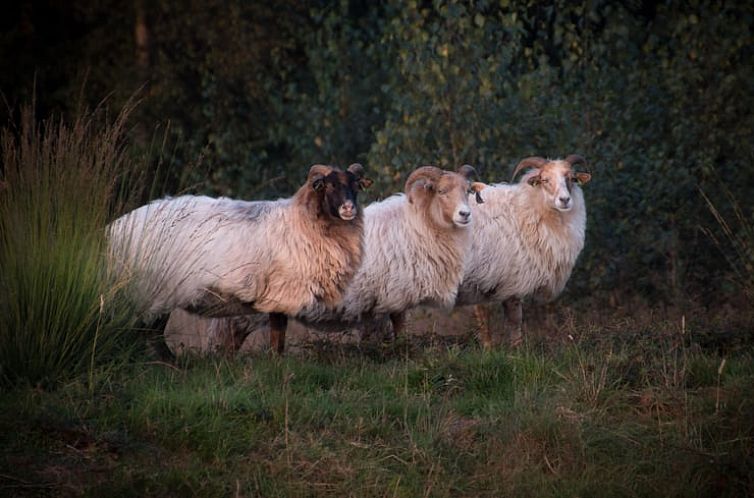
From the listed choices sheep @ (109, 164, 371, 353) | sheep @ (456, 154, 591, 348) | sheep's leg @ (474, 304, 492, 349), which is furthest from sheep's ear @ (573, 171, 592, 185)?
sheep @ (109, 164, 371, 353)

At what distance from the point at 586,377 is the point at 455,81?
27.9 ft

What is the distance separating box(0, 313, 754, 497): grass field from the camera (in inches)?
265

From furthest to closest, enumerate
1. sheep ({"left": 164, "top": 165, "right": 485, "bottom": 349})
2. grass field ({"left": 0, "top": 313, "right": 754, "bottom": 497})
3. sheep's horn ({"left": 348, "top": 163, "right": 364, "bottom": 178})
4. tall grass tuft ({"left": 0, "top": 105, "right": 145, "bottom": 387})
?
sheep ({"left": 164, "top": 165, "right": 485, "bottom": 349}) < sheep's horn ({"left": 348, "top": 163, "right": 364, "bottom": 178}) < tall grass tuft ({"left": 0, "top": 105, "right": 145, "bottom": 387}) < grass field ({"left": 0, "top": 313, "right": 754, "bottom": 497})

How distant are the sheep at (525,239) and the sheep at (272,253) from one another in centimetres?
200

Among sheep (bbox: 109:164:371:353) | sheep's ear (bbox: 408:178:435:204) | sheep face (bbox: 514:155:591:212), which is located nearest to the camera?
sheep (bbox: 109:164:371:353)

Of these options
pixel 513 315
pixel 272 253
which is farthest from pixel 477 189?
pixel 272 253

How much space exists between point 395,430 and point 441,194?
14.9 ft

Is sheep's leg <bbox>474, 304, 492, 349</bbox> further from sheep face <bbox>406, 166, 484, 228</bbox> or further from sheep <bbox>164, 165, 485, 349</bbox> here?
sheep face <bbox>406, 166, 484, 228</bbox>

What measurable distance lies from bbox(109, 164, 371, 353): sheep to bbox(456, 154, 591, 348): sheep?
6.56 feet

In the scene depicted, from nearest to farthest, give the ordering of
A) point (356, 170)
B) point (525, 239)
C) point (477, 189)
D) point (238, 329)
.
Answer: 1. point (356, 170)
2. point (238, 329)
3. point (477, 189)
4. point (525, 239)

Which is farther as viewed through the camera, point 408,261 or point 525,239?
point 525,239

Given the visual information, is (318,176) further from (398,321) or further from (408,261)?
(398,321)

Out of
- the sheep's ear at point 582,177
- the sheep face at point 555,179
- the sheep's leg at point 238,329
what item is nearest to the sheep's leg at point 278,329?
the sheep's leg at point 238,329

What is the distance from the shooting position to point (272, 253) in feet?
34.3
